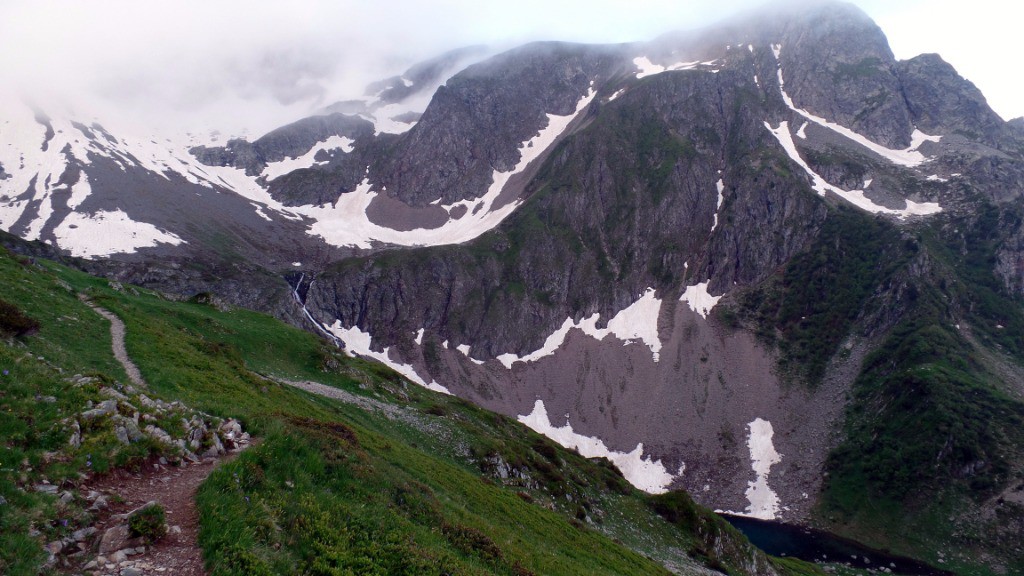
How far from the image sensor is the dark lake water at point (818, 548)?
79500mm

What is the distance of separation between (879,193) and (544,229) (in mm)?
116066

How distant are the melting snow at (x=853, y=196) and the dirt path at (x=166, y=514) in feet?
661

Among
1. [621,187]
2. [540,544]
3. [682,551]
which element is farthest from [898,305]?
[540,544]

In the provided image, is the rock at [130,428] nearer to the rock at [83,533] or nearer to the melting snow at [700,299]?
the rock at [83,533]

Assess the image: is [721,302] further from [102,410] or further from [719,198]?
[102,410]

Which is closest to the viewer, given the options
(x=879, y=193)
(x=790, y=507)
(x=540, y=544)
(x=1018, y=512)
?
(x=540, y=544)

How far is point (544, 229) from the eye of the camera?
18525cm

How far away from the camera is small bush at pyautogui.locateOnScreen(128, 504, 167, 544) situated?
7.90 m

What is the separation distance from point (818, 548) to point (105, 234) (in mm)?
187194

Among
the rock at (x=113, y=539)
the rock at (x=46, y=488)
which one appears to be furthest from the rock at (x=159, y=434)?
the rock at (x=113, y=539)

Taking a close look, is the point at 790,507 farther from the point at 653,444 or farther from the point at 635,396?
the point at 635,396

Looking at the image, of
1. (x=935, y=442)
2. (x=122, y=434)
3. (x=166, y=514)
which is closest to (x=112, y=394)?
(x=122, y=434)

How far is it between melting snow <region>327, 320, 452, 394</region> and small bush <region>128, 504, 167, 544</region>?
12985 cm

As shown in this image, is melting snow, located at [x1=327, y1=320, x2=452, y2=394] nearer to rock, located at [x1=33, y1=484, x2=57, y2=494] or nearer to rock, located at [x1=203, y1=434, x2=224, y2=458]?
rock, located at [x1=203, y1=434, x2=224, y2=458]
